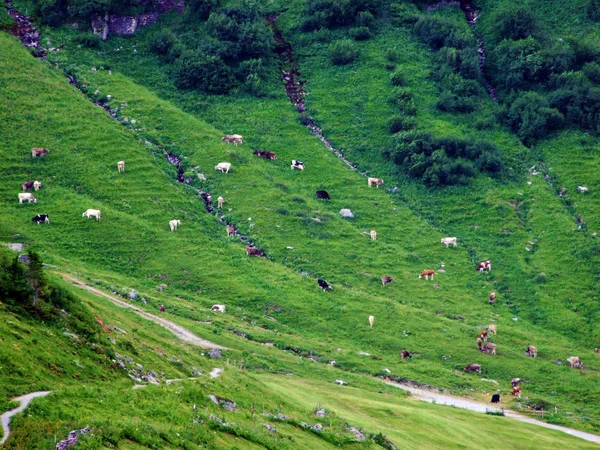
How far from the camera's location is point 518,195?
91.5 meters

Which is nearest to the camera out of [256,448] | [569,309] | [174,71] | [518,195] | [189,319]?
[256,448]

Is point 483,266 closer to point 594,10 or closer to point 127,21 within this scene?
point 594,10

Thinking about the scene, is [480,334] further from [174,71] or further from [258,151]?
[174,71]

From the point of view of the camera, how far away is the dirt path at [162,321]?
59812 millimetres

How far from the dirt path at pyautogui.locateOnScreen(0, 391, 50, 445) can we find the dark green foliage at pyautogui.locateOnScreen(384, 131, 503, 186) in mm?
63403

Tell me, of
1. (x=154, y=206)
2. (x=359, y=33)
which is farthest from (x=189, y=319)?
(x=359, y=33)

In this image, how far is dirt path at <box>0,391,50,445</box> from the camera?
2918 centimetres

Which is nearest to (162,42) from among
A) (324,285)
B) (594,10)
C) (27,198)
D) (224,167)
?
(224,167)

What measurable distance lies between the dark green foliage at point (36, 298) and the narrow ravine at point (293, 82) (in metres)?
54.3

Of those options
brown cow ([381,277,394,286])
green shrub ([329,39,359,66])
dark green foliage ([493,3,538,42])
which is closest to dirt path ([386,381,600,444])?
brown cow ([381,277,394,286])

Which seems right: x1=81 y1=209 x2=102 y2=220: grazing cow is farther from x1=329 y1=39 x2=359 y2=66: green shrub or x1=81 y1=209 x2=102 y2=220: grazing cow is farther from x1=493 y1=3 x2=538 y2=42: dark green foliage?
x1=493 y1=3 x2=538 y2=42: dark green foliage

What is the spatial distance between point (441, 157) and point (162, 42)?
3635 cm

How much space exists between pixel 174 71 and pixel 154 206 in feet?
96.0

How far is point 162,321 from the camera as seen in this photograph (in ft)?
203
